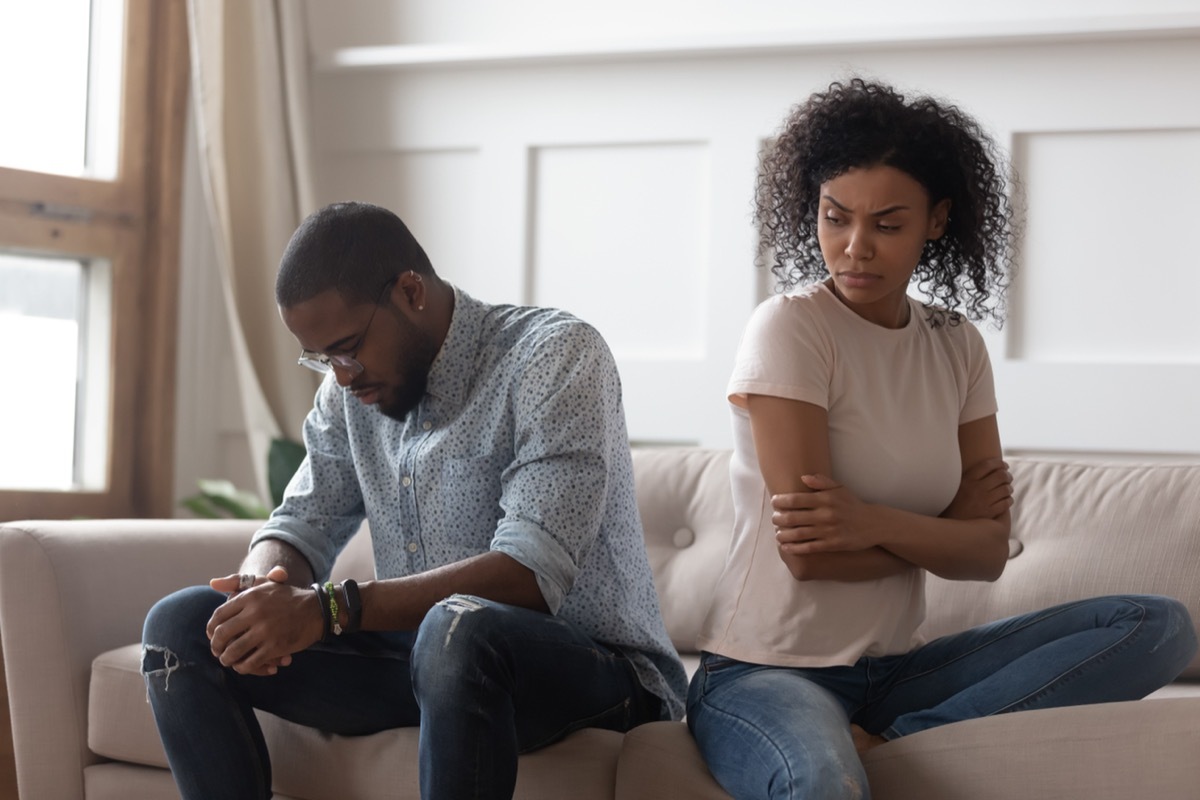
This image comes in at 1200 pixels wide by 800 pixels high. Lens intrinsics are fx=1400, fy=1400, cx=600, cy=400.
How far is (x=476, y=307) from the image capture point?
1.70m

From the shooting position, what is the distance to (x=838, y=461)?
152 cm

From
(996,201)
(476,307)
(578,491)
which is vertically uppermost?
(996,201)

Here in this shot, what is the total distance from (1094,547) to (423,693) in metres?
0.98

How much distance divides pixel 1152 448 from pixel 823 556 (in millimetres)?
1095

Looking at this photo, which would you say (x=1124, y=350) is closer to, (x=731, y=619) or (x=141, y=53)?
(x=731, y=619)

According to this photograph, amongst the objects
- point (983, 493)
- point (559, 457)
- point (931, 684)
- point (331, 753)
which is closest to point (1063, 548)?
point (983, 493)

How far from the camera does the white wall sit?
2348 mm

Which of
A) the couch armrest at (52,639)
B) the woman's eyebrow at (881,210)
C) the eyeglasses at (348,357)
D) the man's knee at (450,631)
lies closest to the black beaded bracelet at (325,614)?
the man's knee at (450,631)

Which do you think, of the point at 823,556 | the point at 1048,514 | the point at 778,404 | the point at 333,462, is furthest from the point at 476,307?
the point at 1048,514

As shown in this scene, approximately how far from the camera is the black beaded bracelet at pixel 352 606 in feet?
4.76

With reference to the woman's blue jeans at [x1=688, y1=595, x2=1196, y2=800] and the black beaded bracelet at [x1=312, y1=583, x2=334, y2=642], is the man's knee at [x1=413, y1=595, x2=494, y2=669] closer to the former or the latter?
the black beaded bracelet at [x1=312, y1=583, x2=334, y2=642]

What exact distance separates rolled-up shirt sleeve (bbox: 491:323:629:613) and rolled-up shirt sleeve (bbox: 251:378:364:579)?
287 mm

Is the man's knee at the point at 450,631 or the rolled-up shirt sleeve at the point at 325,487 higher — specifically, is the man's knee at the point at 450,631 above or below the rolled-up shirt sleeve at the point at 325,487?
below

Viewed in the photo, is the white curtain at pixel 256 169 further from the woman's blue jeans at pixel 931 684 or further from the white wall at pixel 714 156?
the woman's blue jeans at pixel 931 684
